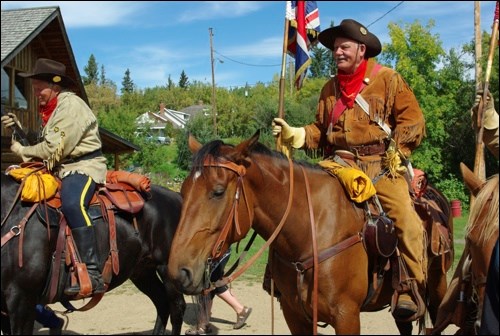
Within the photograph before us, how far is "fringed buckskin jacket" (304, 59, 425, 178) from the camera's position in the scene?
12.8ft

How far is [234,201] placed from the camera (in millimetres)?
3146

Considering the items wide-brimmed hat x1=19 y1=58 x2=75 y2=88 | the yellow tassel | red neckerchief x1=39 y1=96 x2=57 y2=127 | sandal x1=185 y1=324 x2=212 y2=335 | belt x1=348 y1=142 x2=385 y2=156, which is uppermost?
wide-brimmed hat x1=19 y1=58 x2=75 y2=88

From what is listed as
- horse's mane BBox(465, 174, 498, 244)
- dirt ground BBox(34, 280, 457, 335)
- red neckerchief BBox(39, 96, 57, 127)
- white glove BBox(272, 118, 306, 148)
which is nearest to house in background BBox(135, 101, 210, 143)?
dirt ground BBox(34, 280, 457, 335)

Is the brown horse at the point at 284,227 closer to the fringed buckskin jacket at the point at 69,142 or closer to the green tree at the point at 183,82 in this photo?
the fringed buckskin jacket at the point at 69,142

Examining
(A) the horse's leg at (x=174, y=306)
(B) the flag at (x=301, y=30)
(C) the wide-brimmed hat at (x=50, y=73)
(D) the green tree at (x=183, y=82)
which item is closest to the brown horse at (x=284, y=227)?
(B) the flag at (x=301, y=30)

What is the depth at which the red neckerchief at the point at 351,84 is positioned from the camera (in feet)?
13.0

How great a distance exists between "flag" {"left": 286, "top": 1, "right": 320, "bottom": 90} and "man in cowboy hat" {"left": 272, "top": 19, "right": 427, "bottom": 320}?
1.07m

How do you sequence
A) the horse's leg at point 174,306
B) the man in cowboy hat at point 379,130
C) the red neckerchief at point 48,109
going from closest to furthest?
the man in cowboy hat at point 379,130
the red neckerchief at point 48,109
the horse's leg at point 174,306

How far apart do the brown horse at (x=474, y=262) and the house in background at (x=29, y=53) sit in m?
11.3

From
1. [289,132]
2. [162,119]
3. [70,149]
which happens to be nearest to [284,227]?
[289,132]

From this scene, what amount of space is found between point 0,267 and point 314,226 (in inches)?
108

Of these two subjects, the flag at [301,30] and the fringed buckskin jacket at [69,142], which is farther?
the flag at [301,30]

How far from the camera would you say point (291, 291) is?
11.6 ft

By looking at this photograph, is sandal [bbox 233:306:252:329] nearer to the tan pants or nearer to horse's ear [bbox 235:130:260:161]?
Result: the tan pants
